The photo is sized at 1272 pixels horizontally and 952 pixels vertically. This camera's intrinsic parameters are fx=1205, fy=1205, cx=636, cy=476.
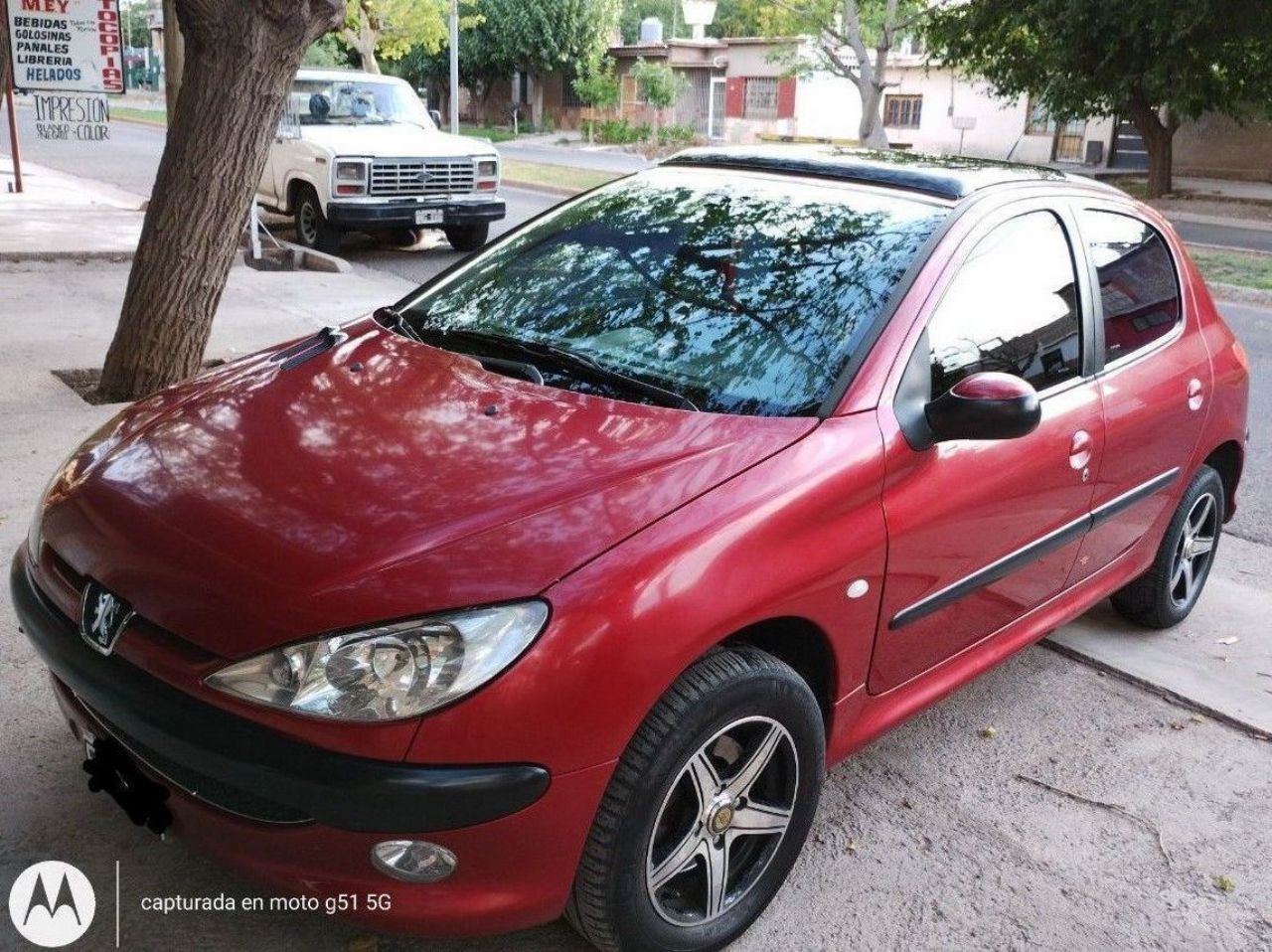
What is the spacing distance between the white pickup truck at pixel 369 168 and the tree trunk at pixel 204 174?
247 inches

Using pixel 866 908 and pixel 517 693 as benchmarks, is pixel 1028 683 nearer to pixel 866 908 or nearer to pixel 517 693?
pixel 866 908

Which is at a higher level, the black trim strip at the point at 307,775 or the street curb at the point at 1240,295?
the black trim strip at the point at 307,775

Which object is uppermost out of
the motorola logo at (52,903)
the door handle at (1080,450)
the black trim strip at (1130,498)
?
the door handle at (1080,450)

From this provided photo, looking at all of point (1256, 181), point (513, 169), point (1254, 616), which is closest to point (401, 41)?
point (513, 169)

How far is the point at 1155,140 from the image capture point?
23.7 metres

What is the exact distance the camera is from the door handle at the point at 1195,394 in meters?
3.96

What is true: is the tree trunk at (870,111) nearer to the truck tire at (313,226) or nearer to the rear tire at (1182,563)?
the truck tire at (313,226)

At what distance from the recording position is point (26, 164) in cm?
2070

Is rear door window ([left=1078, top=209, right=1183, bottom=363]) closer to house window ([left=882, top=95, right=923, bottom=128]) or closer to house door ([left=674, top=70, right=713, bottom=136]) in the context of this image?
house window ([left=882, top=95, right=923, bottom=128])

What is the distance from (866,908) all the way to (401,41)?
3474 cm

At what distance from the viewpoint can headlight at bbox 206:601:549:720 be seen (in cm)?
211

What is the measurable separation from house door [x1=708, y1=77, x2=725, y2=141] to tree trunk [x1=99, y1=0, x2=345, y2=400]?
4161 cm

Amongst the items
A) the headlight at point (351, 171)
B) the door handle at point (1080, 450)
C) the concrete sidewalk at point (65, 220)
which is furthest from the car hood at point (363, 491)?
the headlight at point (351, 171)

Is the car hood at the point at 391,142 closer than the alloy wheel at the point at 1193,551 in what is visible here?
No
